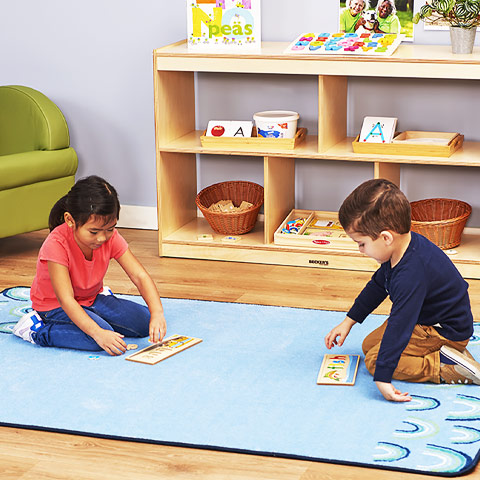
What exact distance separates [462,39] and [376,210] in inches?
48.0

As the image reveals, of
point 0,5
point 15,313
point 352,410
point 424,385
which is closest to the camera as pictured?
point 352,410

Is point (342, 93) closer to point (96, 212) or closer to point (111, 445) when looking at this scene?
point (96, 212)

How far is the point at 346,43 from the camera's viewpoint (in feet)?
9.55

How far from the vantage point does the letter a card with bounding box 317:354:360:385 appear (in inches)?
80.4

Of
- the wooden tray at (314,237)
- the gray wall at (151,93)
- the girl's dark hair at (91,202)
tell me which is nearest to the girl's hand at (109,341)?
the girl's dark hair at (91,202)

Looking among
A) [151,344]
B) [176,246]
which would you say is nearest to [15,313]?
[151,344]

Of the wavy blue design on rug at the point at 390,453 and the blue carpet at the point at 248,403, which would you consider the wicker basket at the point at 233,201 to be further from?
the wavy blue design on rug at the point at 390,453

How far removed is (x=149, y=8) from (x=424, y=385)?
2.11m

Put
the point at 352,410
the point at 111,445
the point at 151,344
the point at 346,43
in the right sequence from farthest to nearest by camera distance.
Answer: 1. the point at 346,43
2. the point at 151,344
3. the point at 352,410
4. the point at 111,445

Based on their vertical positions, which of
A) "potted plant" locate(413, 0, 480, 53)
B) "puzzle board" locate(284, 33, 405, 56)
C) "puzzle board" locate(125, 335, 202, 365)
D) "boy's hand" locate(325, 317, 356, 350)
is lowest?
"puzzle board" locate(125, 335, 202, 365)

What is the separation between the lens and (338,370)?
6.90 ft

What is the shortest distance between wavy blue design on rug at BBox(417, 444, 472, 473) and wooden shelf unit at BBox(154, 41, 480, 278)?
4.20 feet

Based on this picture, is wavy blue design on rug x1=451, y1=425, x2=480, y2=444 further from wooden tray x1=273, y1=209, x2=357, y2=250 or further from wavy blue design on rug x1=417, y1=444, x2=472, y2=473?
wooden tray x1=273, y1=209, x2=357, y2=250

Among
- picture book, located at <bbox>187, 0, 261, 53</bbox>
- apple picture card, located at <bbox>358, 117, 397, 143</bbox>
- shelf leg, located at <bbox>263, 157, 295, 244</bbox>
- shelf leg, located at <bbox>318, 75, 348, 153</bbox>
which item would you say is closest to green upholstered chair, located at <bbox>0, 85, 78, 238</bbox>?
picture book, located at <bbox>187, 0, 261, 53</bbox>
